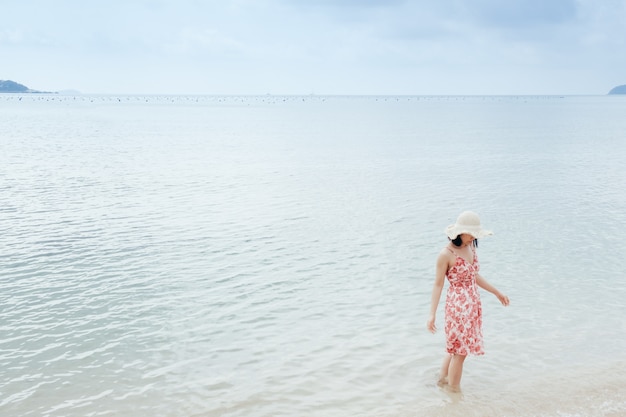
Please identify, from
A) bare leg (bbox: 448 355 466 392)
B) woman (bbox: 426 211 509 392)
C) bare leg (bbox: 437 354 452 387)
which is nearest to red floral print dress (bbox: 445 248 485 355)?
woman (bbox: 426 211 509 392)

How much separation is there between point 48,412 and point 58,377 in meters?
0.87

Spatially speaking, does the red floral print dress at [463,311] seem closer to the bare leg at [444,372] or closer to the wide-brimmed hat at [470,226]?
the wide-brimmed hat at [470,226]

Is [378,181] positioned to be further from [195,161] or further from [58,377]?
[58,377]

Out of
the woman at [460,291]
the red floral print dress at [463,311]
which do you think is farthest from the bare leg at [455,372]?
the red floral print dress at [463,311]

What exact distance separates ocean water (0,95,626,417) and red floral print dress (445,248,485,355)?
2.63ft

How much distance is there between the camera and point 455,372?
744 cm

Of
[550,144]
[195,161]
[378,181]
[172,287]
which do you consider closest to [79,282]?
[172,287]

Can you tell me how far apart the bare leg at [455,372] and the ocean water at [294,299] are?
0.51ft

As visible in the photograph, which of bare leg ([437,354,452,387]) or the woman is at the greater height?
the woman

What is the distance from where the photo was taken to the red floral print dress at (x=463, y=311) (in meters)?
6.83

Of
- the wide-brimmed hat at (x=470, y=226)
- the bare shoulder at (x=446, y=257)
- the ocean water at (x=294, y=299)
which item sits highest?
the wide-brimmed hat at (x=470, y=226)

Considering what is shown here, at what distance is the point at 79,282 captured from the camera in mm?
12086

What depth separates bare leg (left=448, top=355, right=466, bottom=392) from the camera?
729cm

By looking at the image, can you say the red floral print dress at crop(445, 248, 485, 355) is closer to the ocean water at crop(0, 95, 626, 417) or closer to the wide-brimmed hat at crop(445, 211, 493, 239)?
the wide-brimmed hat at crop(445, 211, 493, 239)
